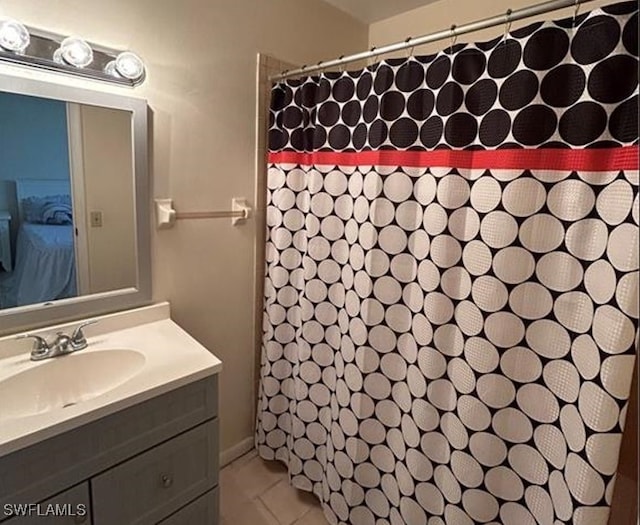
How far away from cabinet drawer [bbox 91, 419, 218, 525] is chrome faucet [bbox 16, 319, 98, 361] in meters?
0.43

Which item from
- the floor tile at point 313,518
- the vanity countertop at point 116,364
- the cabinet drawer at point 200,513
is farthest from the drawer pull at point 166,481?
the floor tile at point 313,518

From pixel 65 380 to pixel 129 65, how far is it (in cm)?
107

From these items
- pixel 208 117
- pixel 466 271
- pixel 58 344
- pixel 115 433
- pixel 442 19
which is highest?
pixel 442 19

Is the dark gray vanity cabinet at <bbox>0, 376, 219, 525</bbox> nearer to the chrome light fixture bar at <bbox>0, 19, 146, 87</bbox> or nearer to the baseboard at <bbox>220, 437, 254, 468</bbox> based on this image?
the baseboard at <bbox>220, 437, 254, 468</bbox>

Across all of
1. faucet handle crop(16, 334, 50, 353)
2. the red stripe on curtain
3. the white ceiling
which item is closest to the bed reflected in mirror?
faucet handle crop(16, 334, 50, 353)

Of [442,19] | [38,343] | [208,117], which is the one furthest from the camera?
[442,19]

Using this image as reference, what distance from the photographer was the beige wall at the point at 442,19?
165 centimetres

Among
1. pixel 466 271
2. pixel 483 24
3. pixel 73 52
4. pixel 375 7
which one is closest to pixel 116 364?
pixel 73 52

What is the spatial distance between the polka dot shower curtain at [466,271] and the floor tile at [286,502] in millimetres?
143

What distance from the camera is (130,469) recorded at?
109cm

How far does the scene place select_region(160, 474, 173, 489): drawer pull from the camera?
46.2 inches

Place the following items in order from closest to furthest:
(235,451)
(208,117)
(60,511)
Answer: (60,511), (208,117), (235,451)

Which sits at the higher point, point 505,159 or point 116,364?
point 505,159

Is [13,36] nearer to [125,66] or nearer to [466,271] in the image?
[125,66]
